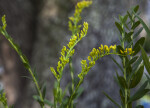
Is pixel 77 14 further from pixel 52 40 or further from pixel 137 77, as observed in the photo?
Answer: pixel 52 40

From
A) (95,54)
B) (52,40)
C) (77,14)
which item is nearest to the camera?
(95,54)

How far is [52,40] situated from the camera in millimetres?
1956

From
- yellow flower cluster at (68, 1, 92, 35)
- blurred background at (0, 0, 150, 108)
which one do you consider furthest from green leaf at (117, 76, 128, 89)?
blurred background at (0, 0, 150, 108)

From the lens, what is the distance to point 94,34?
1.67m

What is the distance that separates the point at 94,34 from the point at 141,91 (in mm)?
1356

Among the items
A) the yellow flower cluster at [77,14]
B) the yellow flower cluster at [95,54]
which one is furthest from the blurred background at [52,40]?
the yellow flower cluster at [95,54]

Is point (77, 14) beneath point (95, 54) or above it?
above

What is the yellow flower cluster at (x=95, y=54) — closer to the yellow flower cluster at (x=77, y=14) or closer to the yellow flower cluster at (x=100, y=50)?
the yellow flower cluster at (x=100, y=50)

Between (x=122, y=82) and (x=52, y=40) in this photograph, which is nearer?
(x=122, y=82)

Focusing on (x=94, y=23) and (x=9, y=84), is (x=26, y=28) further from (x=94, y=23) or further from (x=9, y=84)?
(x=94, y=23)

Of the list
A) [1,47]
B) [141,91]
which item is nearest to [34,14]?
[1,47]

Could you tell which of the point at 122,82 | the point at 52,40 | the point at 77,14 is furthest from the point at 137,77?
the point at 52,40

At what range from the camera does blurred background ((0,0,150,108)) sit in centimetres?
157

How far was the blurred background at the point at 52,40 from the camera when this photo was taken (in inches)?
61.7
